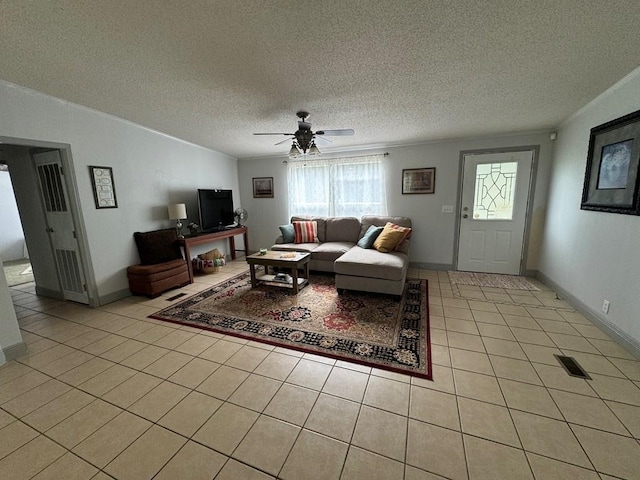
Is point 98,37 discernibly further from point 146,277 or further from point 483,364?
point 483,364

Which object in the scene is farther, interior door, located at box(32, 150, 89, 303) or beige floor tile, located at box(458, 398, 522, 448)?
interior door, located at box(32, 150, 89, 303)

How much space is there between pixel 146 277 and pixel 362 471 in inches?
131

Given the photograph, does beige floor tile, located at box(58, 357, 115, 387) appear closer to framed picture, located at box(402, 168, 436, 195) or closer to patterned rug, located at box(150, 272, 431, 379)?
patterned rug, located at box(150, 272, 431, 379)

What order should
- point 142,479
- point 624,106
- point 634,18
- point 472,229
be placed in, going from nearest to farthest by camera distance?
point 142,479 < point 634,18 < point 624,106 < point 472,229

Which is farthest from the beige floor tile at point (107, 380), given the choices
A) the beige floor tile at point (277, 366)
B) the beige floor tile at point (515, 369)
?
the beige floor tile at point (515, 369)

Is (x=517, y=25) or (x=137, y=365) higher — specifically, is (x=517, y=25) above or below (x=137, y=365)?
above

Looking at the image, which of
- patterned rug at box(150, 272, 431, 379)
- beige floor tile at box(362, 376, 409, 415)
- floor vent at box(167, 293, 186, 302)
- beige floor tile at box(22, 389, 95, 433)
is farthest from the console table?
Answer: beige floor tile at box(362, 376, 409, 415)

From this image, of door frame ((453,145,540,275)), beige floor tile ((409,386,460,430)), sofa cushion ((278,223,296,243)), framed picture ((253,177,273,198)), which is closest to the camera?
beige floor tile ((409,386,460,430))

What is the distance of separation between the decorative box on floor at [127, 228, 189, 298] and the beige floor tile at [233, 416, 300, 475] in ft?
8.75

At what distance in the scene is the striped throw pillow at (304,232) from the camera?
4695 mm

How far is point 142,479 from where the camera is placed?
1.21 metres

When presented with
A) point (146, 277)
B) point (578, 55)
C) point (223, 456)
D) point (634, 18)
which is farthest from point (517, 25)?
point (146, 277)

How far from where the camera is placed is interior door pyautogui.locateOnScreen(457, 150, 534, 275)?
3916 mm

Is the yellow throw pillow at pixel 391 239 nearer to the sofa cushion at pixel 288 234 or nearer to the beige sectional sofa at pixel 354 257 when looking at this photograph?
the beige sectional sofa at pixel 354 257
